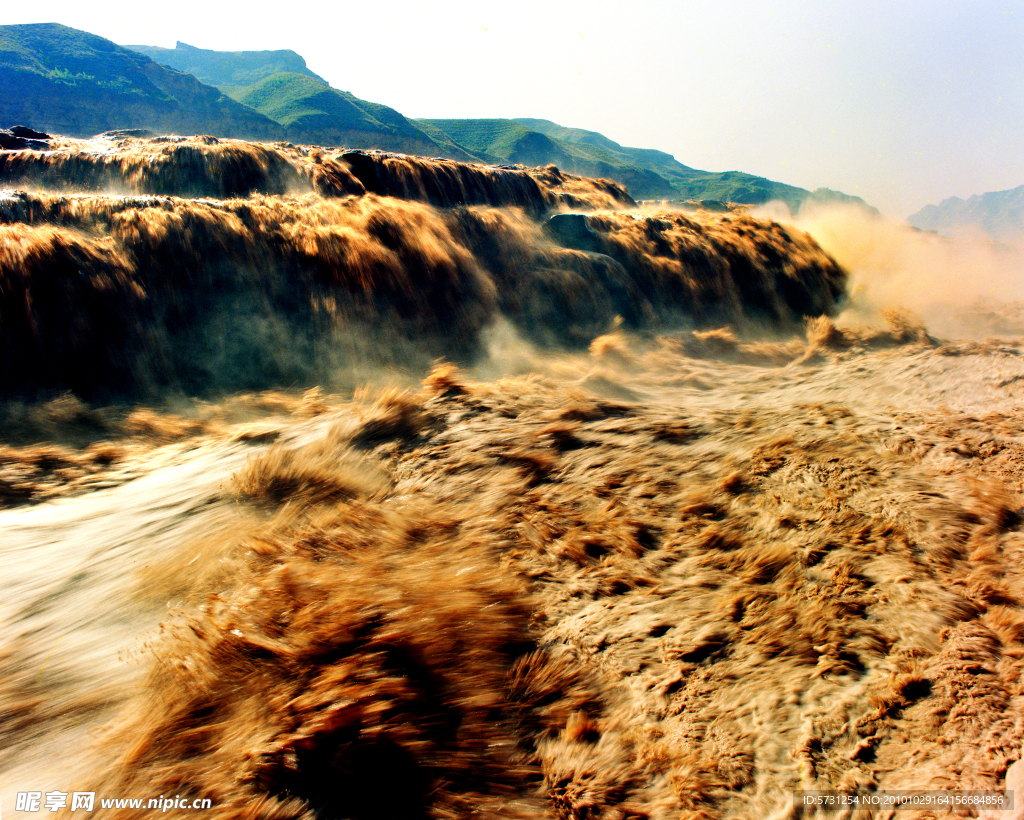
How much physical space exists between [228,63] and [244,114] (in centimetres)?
6502

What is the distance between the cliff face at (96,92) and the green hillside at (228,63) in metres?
41.7

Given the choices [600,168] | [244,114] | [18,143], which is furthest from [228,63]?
[18,143]

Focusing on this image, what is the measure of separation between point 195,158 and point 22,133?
2.88m

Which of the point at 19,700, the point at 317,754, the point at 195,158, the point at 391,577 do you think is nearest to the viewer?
the point at 317,754

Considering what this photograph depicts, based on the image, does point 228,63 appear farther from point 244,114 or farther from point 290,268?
point 290,268

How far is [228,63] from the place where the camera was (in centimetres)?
10250

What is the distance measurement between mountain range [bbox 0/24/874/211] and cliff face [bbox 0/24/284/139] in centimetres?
10

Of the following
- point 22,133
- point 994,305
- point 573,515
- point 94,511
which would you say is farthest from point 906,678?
point 994,305

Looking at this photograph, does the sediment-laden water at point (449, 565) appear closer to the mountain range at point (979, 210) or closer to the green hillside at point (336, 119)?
the green hillside at point (336, 119)

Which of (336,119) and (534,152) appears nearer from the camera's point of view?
(336,119)

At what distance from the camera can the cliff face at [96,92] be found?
46.2 metres

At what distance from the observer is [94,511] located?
11.1ft

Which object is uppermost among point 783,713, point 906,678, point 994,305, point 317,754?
point 994,305

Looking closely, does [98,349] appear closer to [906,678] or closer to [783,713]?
[783,713]
